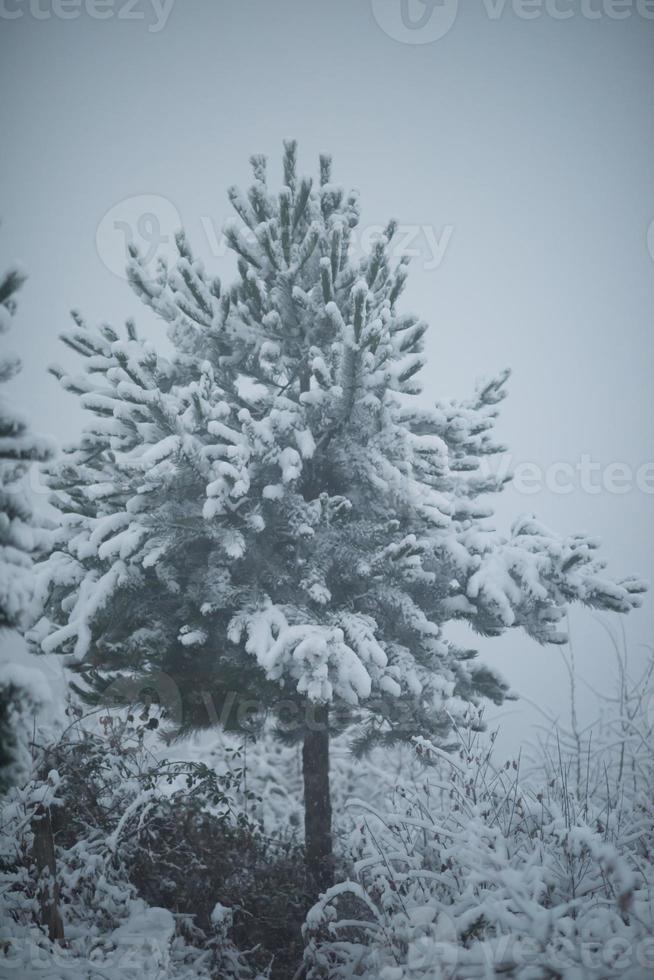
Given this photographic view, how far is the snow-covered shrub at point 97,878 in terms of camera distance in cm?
A: 368

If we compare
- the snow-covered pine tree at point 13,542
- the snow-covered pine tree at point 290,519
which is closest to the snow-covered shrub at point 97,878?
the snow-covered pine tree at point 290,519

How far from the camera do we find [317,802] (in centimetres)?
526

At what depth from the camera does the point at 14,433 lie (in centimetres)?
239

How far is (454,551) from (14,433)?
4.03m

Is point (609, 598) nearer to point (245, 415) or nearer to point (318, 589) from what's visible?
point (318, 589)

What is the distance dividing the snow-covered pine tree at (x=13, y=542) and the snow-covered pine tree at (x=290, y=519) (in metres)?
1.62

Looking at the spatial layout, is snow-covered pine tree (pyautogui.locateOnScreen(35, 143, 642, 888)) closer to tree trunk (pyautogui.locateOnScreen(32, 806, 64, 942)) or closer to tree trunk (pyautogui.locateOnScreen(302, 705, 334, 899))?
tree trunk (pyautogui.locateOnScreen(302, 705, 334, 899))

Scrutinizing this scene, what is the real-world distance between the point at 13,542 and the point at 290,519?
2950 mm

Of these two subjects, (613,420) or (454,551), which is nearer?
(454,551)

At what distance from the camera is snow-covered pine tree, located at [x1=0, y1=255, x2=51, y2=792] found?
87.5 inches

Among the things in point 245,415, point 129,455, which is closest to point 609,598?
point 245,415

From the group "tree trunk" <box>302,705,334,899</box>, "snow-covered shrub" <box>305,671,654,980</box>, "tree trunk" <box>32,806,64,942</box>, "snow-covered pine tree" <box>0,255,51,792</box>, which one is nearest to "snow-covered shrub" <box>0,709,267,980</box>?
"tree trunk" <box>32,806,64,942</box>

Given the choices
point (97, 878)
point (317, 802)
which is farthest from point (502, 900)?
point (97, 878)

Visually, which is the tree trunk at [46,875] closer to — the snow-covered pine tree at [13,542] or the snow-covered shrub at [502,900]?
the snow-covered shrub at [502,900]
